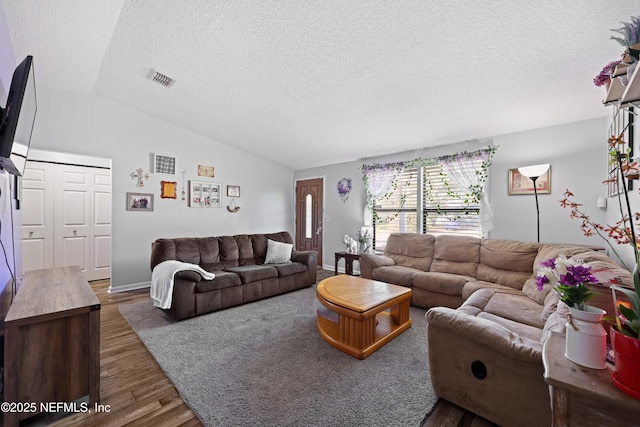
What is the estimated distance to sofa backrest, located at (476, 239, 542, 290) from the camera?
2902 mm

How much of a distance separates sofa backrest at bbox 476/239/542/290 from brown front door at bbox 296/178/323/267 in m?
3.27

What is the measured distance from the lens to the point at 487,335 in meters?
1.46

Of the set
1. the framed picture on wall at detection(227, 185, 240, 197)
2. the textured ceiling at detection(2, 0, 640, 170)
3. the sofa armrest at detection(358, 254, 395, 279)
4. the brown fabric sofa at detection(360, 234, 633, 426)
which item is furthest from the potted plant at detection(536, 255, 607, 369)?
the framed picture on wall at detection(227, 185, 240, 197)

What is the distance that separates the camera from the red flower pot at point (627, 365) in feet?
2.58

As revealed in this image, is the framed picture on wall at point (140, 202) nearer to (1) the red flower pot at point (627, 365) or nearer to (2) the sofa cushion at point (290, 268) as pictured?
(2) the sofa cushion at point (290, 268)

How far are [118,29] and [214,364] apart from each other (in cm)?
319

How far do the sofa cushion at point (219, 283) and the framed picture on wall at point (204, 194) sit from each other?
203 cm

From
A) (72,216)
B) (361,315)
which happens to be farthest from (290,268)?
(72,216)

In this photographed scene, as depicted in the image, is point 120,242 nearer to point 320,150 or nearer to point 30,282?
point 30,282

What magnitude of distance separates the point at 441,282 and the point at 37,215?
5.93m

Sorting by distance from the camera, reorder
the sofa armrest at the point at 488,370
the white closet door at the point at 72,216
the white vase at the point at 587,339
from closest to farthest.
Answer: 1. the white vase at the point at 587,339
2. the sofa armrest at the point at 488,370
3. the white closet door at the point at 72,216

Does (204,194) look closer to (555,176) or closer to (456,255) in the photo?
(456,255)

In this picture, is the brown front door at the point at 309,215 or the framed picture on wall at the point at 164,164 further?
the brown front door at the point at 309,215

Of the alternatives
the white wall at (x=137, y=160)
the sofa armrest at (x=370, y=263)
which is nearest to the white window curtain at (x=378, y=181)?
the sofa armrest at (x=370, y=263)
